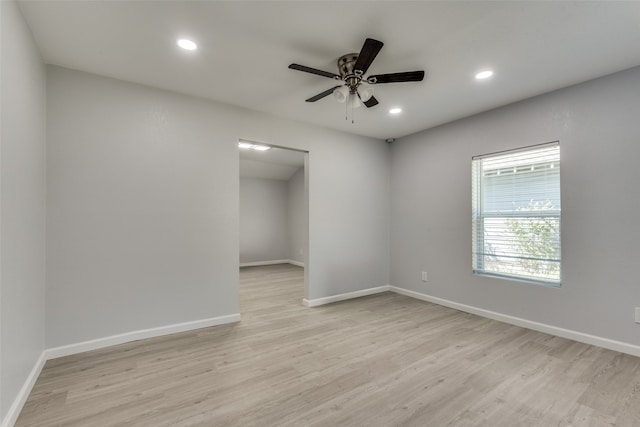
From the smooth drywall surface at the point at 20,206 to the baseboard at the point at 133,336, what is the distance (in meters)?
0.20

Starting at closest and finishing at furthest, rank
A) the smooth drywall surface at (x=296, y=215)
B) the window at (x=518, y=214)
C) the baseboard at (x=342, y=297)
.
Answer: the window at (x=518, y=214), the baseboard at (x=342, y=297), the smooth drywall surface at (x=296, y=215)

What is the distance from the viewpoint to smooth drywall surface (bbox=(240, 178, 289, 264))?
24.9 ft

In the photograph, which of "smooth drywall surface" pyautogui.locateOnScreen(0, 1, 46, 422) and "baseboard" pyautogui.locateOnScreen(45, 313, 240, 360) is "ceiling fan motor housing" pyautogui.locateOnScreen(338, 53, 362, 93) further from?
"baseboard" pyautogui.locateOnScreen(45, 313, 240, 360)

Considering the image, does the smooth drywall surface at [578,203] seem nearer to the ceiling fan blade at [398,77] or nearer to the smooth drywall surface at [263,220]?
the ceiling fan blade at [398,77]

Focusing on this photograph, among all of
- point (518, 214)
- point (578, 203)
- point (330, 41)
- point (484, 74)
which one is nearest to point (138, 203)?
point (330, 41)

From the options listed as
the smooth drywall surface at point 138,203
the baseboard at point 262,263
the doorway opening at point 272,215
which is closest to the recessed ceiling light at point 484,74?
the smooth drywall surface at point 138,203

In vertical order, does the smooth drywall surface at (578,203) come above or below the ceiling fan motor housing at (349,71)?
below

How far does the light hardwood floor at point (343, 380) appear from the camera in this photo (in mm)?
1830

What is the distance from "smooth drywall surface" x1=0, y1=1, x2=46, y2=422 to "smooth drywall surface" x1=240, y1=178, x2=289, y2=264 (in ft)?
16.7

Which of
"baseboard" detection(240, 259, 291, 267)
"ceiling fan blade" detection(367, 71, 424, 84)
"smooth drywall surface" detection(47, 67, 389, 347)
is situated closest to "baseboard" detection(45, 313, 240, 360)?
"smooth drywall surface" detection(47, 67, 389, 347)

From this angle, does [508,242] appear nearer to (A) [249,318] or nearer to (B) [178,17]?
(A) [249,318]

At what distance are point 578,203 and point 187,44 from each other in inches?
153

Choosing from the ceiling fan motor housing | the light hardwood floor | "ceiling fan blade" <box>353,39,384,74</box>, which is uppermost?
the ceiling fan motor housing

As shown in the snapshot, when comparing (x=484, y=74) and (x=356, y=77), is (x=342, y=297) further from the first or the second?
(x=484, y=74)
